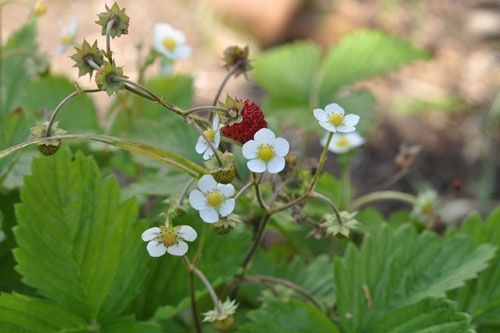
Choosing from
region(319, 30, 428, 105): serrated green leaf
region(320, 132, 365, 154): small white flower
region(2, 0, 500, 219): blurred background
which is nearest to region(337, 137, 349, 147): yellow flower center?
region(320, 132, 365, 154): small white flower

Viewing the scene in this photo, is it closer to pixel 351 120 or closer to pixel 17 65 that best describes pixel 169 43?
pixel 17 65

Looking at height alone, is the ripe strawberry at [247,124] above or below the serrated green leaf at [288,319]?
above

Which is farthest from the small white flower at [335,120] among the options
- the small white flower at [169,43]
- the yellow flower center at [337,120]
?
the small white flower at [169,43]

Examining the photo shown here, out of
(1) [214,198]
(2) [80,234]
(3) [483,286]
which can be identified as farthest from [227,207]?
(3) [483,286]

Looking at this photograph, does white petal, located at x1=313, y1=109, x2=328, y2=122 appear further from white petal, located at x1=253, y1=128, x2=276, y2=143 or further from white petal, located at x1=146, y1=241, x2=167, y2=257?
white petal, located at x1=146, y1=241, x2=167, y2=257

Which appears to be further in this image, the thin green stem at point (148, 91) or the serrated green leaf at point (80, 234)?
the serrated green leaf at point (80, 234)

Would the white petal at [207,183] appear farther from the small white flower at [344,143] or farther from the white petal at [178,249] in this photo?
the small white flower at [344,143]
